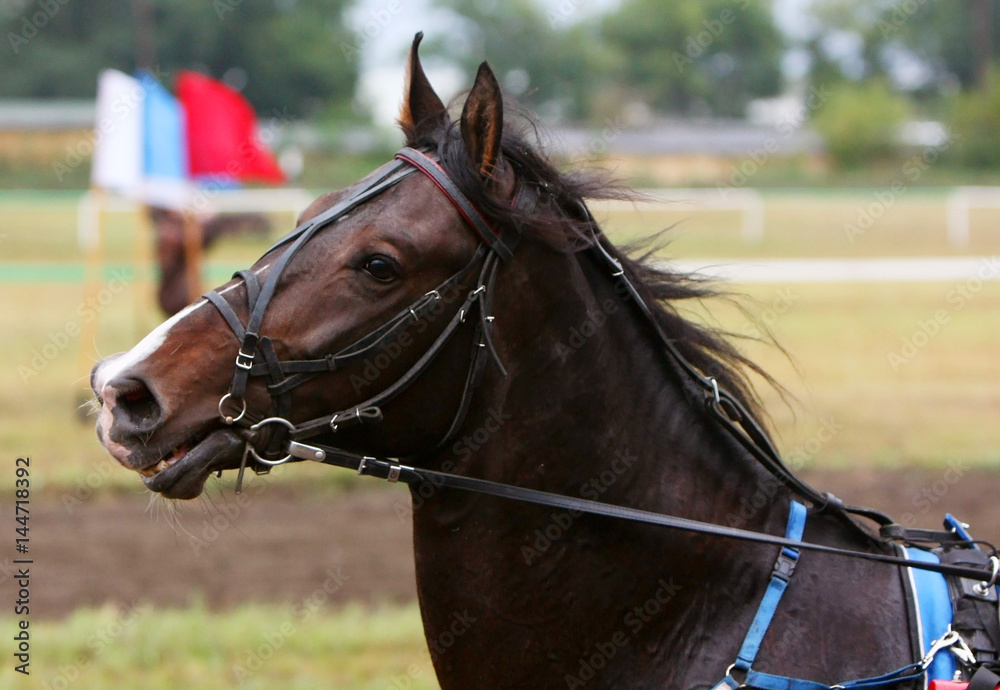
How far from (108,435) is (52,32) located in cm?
5566

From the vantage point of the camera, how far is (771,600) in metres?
2.38

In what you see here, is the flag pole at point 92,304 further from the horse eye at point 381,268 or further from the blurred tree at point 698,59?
the blurred tree at point 698,59

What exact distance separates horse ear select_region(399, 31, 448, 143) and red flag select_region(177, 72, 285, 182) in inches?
399

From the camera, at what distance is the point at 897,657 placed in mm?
2322

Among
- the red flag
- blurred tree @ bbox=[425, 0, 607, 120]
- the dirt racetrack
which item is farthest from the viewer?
blurred tree @ bbox=[425, 0, 607, 120]

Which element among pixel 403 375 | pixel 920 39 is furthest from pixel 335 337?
pixel 920 39

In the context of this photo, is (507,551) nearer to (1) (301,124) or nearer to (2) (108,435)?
(2) (108,435)

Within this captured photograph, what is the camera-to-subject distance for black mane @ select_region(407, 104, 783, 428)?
2391 millimetres

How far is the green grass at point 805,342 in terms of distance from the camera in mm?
8961

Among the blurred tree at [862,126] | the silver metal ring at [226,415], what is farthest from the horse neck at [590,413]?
the blurred tree at [862,126]

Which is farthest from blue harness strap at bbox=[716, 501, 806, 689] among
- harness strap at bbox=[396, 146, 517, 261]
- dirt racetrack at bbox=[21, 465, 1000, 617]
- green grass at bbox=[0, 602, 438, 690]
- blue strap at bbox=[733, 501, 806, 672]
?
dirt racetrack at bbox=[21, 465, 1000, 617]

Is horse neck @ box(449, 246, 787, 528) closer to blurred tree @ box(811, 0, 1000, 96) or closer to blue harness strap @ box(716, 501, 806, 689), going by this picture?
blue harness strap @ box(716, 501, 806, 689)

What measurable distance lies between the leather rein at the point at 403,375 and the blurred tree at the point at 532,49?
43.5 meters

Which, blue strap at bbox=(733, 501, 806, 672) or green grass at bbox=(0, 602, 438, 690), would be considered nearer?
blue strap at bbox=(733, 501, 806, 672)
